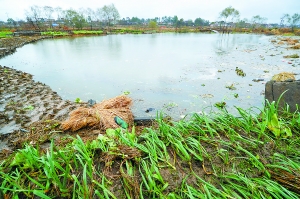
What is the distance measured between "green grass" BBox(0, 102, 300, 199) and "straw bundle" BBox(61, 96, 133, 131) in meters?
1.57

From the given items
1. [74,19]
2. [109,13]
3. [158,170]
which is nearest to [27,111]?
[158,170]

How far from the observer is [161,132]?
72.4 inches

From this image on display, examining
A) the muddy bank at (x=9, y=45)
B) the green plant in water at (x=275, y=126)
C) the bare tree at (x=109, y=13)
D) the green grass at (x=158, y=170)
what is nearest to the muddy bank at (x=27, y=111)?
the green grass at (x=158, y=170)

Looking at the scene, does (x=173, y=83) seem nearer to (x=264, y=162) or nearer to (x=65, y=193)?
(x=264, y=162)

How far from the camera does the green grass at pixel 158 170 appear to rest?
3.74 feet

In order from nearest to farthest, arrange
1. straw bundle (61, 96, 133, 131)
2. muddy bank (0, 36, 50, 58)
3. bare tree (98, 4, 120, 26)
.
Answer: straw bundle (61, 96, 133, 131), muddy bank (0, 36, 50, 58), bare tree (98, 4, 120, 26)

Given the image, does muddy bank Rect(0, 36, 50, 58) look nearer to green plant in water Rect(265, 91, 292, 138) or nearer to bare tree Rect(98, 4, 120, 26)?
green plant in water Rect(265, 91, 292, 138)

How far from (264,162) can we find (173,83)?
500 cm

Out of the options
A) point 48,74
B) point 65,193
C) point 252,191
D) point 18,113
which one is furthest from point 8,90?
point 252,191

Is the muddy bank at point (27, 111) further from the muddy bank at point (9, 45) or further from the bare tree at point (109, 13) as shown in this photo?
the bare tree at point (109, 13)

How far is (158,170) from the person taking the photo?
1.32m

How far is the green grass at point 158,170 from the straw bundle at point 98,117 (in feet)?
5.14

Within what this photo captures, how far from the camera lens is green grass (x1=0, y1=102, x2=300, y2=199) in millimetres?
1139

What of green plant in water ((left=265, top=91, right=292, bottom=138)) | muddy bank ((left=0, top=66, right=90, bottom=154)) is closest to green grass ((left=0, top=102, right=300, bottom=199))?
green plant in water ((left=265, top=91, right=292, bottom=138))
